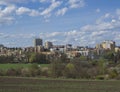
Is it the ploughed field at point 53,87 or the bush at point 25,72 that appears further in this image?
the bush at point 25,72

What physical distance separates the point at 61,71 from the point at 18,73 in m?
13.0

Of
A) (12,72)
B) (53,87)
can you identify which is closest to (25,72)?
(12,72)

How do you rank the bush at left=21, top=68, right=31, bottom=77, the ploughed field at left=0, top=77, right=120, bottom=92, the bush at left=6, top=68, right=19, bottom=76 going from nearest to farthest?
1. the ploughed field at left=0, top=77, right=120, bottom=92
2. the bush at left=6, top=68, right=19, bottom=76
3. the bush at left=21, top=68, right=31, bottom=77

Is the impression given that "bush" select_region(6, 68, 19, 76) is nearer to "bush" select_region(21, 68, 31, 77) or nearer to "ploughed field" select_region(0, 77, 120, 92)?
"bush" select_region(21, 68, 31, 77)

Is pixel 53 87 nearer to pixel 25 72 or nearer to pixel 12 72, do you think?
pixel 12 72

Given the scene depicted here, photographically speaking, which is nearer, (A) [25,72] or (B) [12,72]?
(B) [12,72]

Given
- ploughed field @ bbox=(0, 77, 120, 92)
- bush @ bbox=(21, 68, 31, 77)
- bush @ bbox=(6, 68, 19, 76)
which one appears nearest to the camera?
ploughed field @ bbox=(0, 77, 120, 92)

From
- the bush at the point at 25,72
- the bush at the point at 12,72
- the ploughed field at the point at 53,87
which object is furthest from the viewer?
the bush at the point at 25,72

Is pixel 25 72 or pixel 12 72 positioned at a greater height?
pixel 12 72

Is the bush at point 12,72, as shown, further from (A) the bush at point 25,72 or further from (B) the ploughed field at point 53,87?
(B) the ploughed field at point 53,87

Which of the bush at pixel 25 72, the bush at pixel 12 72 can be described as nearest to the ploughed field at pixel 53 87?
the bush at pixel 12 72

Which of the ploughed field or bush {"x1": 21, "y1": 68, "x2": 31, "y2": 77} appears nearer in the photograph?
the ploughed field

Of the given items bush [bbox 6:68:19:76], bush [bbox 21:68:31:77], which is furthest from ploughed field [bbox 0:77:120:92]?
bush [bbox 21:68:31:77]

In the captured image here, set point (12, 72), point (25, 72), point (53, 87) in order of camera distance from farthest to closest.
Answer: point (25, 72), point (12, 72), point (53, 87)
